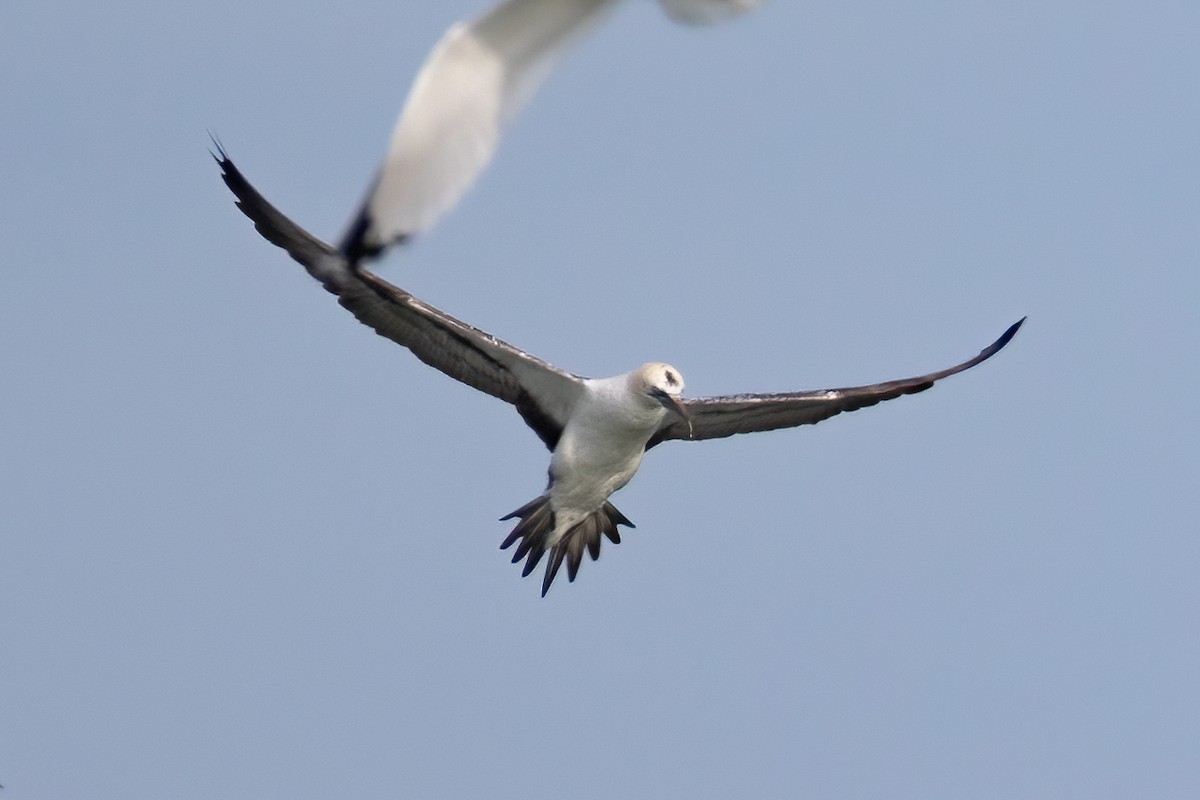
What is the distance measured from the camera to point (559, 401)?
45.9 feet

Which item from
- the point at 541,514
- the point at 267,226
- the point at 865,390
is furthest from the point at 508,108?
the point at 865,390

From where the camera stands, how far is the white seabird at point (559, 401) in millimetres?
13102

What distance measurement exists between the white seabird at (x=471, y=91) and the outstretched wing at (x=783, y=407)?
26.1 feet

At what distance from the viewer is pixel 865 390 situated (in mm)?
14852

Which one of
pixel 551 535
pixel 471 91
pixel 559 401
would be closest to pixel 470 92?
pixel 471 91

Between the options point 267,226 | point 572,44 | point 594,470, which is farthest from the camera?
point 594,470

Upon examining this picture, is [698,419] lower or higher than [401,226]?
higher

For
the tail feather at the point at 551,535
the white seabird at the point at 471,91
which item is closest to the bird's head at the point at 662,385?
the tail feather at the point at 551,535

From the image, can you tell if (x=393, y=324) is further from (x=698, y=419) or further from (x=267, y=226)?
(x=698, y=419)

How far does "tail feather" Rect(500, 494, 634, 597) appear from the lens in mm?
14078

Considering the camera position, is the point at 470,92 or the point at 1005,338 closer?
the point at 470,92

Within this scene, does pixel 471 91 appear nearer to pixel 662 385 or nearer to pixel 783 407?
pixel 662 385

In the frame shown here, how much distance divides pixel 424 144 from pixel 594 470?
750 cm

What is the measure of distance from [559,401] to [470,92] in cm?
763
